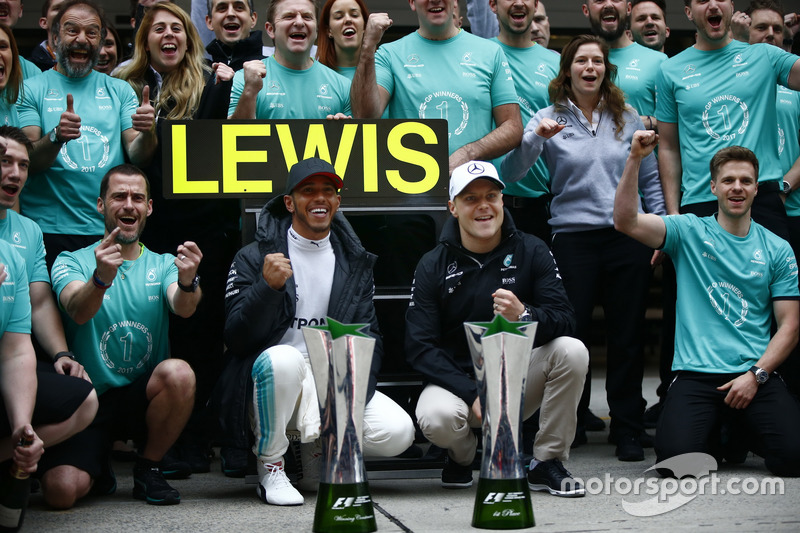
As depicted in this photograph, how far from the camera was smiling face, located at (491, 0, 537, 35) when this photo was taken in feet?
19.1

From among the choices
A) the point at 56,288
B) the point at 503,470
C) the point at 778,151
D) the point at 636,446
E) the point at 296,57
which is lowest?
the point at 636,446

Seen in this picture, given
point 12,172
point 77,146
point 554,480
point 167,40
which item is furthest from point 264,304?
point 167,40

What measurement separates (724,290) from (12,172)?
356 centimetres

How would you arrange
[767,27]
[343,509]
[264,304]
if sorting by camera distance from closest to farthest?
[343,509] → [264,304] → [767,27]

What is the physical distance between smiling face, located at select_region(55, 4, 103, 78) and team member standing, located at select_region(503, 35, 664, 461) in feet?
7.94

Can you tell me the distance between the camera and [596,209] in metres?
5.37

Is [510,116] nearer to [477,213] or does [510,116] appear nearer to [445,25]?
[445,25]

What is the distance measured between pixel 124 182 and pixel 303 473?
1659 millimetres

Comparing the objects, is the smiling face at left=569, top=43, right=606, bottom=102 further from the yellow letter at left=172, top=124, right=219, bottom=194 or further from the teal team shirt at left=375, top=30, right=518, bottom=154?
the yellow letter at left=172, top=124, right=219, bottom=194

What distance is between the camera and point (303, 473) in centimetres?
450

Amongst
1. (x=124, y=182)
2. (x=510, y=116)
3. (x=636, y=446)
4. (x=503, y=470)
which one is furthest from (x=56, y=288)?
(x=636, y=446)

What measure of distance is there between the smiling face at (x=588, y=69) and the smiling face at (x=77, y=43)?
271 cm

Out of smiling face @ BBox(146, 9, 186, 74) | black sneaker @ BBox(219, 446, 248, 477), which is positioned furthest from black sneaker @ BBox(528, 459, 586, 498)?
smiling face @ BBox(146, 9, 186, 74)

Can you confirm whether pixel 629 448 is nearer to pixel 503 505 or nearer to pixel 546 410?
pixel 546 410
